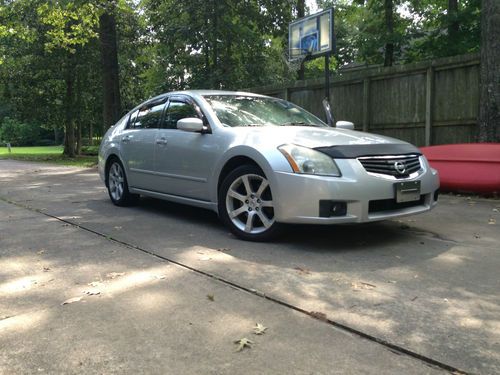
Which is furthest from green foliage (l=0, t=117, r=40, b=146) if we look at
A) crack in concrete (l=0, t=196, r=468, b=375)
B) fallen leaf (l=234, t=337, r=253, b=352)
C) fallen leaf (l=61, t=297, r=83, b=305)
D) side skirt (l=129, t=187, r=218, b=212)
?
fallen leaf (l=234, t=337, r=253, b=352)

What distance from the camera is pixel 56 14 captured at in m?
15.6

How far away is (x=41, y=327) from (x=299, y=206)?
2.33 m

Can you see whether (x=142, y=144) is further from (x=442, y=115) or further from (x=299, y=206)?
(x=442, y=115)

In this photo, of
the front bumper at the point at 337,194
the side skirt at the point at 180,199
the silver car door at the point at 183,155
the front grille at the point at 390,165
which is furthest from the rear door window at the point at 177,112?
the front grille at the point at 390,165

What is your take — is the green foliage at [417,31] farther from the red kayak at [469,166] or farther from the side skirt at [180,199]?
the side skirt at [180,199]

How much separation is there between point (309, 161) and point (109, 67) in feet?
47.3

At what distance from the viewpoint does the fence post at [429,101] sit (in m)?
9.46

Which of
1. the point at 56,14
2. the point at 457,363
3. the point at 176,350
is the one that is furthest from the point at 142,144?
the point at 56,14

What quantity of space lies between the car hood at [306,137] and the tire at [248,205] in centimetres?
32

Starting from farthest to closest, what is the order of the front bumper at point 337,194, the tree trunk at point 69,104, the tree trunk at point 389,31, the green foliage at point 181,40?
the tree trunk at point 69,104 < the tree trunk at point 389,31 < the green foliage at point 181,40 < the front bumper at point 337,194

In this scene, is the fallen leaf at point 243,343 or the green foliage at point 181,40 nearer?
the fallen leaf at point 243,343

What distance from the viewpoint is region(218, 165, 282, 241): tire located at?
4.77 meters

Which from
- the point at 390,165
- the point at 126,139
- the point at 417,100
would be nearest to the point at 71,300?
the point at 390,165

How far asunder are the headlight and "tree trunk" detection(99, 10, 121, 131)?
13.7 meters
